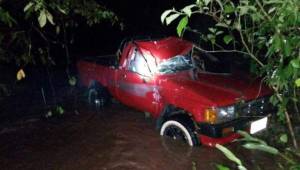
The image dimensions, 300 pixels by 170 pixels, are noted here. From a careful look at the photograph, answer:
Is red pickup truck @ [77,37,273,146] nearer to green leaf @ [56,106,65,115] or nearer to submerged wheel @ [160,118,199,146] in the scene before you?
submerged wheel @ [160,118,199,146]

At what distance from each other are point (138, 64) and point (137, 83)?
14.1 inches

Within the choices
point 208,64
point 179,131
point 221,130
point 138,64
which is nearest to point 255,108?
point 221,130

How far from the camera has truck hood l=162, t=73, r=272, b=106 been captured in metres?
5.73

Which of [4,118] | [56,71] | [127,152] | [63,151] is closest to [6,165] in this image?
[63,151]

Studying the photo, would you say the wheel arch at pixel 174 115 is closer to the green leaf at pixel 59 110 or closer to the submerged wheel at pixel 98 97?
the submerged wheel at pixel 98 97

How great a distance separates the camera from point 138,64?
702 cm

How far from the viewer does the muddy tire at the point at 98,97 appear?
27.2 feet

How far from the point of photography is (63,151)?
666 centimetres

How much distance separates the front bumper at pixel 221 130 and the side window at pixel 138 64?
156 centimetres

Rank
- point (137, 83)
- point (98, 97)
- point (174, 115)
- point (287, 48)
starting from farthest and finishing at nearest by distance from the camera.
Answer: point (98, 97) < point (137, 83) < point (174, 115) < point (287, 48)

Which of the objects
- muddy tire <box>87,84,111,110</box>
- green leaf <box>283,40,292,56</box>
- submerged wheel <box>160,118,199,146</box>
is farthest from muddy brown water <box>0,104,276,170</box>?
green leaf <box>283,40,292,56</box>

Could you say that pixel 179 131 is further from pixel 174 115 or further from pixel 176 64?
pixel 176 64

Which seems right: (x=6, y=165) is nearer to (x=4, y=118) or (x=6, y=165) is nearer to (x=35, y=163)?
(x=35, y=163)

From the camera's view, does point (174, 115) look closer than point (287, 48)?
No
